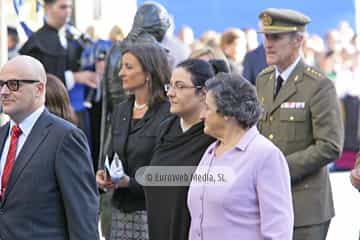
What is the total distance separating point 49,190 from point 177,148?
95 centimetres

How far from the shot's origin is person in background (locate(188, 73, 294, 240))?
4859 mm

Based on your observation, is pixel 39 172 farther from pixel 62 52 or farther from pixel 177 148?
pixel 62 52

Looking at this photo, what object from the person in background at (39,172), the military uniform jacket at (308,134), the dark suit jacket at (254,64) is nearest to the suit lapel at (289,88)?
the military uniform jacket at (308,134)

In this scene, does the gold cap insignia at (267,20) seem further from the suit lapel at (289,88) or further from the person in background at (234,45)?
the person in background at (234,45)

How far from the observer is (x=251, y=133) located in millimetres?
5043

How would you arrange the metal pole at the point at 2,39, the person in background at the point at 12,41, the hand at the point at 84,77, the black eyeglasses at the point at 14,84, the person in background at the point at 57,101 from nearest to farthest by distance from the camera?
the black eyeglasses at the point at 14,84
the person in background at the point at 57,101
the metal pole at the point at 2,39
the hand at the point at 84,77
the person in background at the point at 12,41

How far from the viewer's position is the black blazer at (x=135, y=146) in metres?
6.19

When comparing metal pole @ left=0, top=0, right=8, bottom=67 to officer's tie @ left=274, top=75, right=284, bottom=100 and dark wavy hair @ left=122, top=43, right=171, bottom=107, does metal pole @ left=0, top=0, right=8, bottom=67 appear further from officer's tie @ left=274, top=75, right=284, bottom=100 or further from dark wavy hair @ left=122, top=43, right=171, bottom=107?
officer's tie @ left=274, top=75, right=284, bottom=100

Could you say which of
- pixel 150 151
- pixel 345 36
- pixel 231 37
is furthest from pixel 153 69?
pixel 345 36

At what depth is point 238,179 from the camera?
16.1 ft

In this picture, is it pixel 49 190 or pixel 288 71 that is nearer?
pixel 49 190

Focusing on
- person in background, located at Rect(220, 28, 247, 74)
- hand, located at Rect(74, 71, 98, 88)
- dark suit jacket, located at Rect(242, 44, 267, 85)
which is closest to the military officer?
dark suit jacket, located at Rect(242, 44, 267, 85)

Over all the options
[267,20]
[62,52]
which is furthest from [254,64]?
[267,20]

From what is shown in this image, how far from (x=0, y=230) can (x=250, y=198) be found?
125 cm
